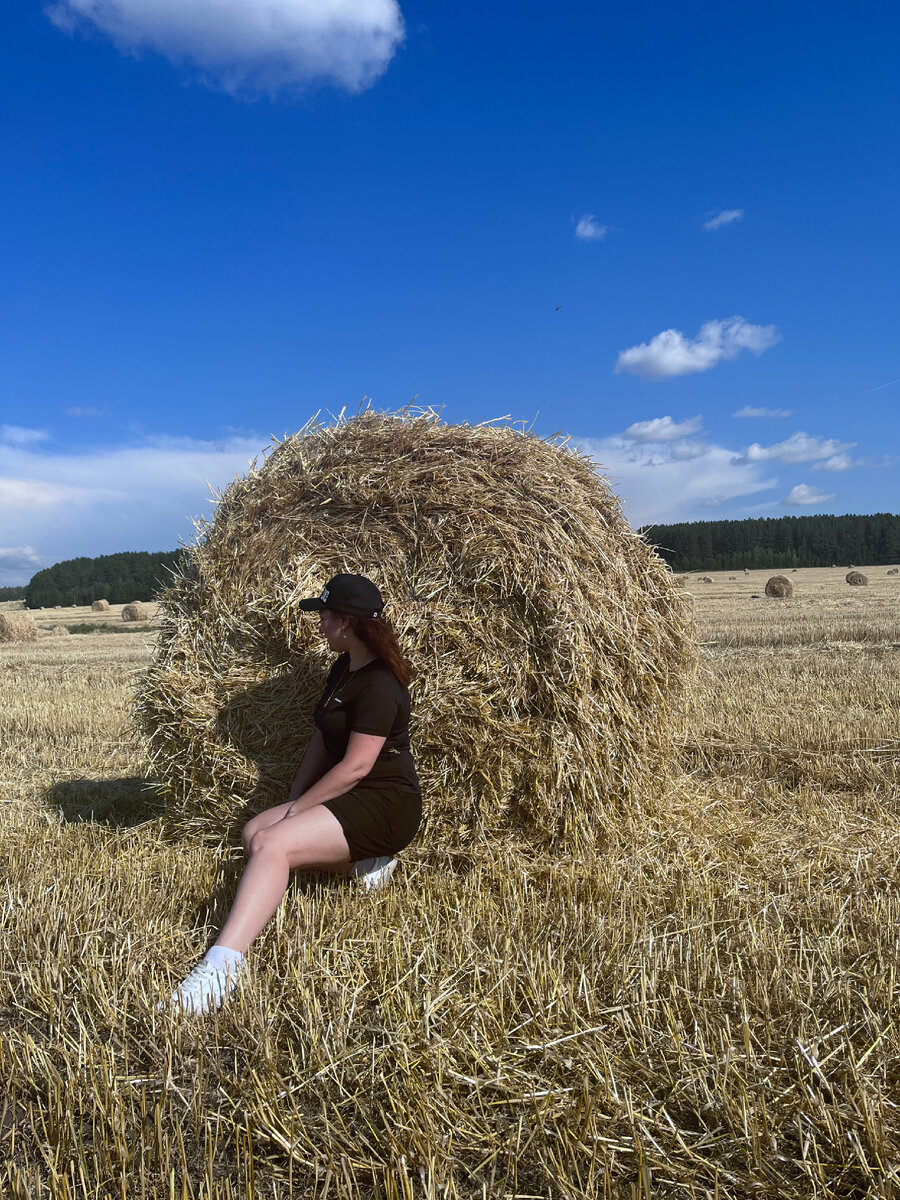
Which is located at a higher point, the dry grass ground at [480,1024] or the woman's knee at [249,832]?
the woman's knee at [249,832]

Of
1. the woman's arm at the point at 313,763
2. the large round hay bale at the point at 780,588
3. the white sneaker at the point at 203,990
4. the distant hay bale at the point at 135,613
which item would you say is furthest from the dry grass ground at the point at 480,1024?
the distant hay bale at the point at 135,613

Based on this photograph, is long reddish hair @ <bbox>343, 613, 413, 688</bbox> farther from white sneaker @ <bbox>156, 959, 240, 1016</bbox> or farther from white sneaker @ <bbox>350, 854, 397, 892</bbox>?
white sneaker @ <bbox>156, 959, 240, 1016</bbox>

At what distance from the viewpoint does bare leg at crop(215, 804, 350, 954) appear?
3.34 meters

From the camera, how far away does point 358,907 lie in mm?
3879

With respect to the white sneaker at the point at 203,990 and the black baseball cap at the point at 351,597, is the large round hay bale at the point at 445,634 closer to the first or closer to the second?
the black baseball cap at the point at 351,597

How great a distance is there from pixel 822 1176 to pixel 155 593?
453cm

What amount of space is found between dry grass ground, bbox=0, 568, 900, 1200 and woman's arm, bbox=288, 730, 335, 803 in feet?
1.51

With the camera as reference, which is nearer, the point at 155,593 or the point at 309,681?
the point at 309,681

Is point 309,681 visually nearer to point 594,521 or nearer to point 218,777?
point 218,777

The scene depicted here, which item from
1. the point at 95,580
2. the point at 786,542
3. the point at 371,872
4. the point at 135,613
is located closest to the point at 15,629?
the point at 135,613

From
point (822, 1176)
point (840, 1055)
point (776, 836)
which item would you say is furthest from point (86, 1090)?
point (776, 836)

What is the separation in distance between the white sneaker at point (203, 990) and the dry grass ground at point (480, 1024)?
0.23 feet

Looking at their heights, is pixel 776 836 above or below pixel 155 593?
below

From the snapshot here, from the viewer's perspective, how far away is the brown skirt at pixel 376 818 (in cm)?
387
